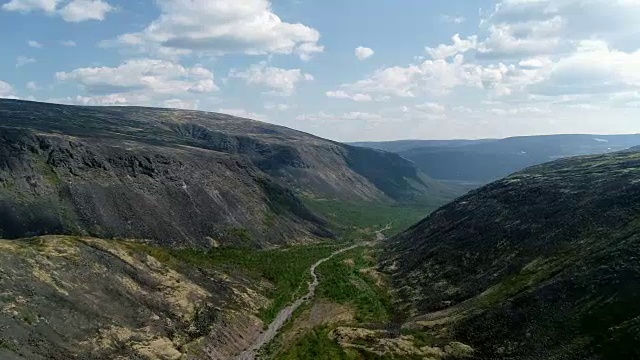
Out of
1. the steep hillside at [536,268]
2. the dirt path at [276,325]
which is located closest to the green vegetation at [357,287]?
the dirt path at [276,325]

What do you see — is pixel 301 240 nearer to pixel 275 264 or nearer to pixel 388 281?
pixel 275 264

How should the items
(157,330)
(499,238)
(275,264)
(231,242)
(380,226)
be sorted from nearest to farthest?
(157,330) → (499,238) → (275,264) → (231,242) → (380,226)

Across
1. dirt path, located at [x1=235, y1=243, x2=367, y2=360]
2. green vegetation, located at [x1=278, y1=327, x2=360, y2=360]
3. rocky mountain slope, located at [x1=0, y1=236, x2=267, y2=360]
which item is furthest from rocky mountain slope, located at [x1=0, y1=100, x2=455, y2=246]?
green vegetation, located at [x1=278, y1=327, x2=360, y2=360]

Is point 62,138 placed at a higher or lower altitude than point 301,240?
higher

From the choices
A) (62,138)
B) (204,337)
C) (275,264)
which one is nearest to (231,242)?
(275,264)

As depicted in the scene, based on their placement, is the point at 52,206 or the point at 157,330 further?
the point at 52,206

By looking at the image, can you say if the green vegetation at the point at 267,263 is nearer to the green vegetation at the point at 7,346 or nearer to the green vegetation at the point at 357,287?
the green vegetation at the point at 357,287

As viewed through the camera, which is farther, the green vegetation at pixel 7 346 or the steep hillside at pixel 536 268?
the steep hillside at pixel 536 268
